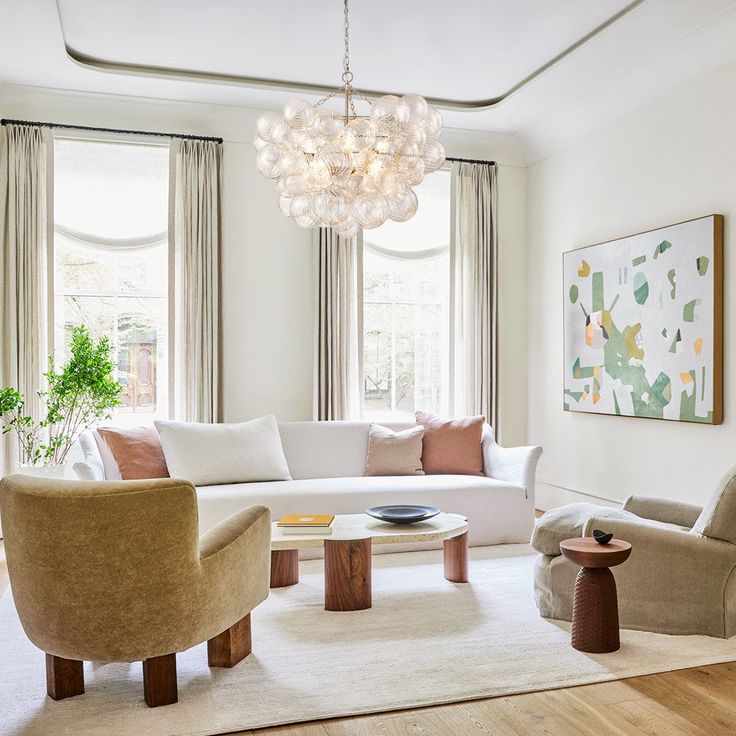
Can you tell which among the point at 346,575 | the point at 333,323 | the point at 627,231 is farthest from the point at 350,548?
the point at 627,231

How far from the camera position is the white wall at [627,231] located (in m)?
4.42

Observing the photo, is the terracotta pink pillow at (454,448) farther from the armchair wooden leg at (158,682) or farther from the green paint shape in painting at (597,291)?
the armchair wooden leg at (158,682)

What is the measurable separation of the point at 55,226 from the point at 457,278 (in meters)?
3.09

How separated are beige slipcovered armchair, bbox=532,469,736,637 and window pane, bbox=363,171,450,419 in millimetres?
3039

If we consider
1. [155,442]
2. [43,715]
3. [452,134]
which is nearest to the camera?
[43,715]

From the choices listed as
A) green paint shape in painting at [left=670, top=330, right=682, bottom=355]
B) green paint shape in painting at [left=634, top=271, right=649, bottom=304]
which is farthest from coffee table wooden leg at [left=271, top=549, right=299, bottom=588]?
green paint shape in painting at [left=634, top=271, right=649, bottom=304]

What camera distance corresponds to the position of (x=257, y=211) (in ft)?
19.0

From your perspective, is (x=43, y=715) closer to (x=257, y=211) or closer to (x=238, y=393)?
(x=238, y=393)

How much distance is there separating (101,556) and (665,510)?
2.71 meters

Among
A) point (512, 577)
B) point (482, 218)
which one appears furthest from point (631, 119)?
point (512, 577)

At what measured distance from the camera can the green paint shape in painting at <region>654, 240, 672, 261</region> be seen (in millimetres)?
4734

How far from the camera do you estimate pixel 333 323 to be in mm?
5867

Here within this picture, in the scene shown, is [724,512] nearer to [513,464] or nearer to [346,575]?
[346,575]

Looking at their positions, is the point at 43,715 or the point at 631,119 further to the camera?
the point at 631,119
